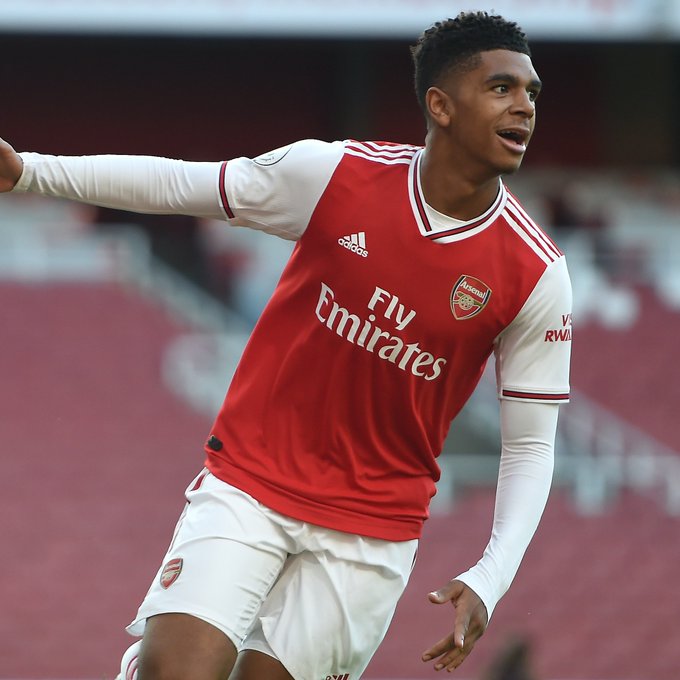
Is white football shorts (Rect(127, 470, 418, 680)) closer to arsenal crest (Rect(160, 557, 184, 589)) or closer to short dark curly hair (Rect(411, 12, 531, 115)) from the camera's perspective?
arsenal crest (Rect(160, 557, 184, 589))

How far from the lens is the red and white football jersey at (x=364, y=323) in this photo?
360cm

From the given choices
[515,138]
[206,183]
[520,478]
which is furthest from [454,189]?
[520,478]

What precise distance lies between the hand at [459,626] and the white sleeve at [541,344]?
58 centimetres

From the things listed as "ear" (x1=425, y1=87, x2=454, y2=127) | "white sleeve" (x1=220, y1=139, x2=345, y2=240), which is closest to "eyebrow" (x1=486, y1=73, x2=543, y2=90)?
"ear" (x1=425, y1=87, x2=454, y2=127)

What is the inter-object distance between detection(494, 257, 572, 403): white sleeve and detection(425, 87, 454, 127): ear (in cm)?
48

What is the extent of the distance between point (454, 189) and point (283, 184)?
0.45m

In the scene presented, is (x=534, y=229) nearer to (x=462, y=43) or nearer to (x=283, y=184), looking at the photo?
(x=462, y=43)

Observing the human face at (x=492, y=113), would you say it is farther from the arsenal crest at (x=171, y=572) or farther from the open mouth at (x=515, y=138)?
the arsenal crest at (x=171, y=572)

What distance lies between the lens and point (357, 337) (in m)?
3.60

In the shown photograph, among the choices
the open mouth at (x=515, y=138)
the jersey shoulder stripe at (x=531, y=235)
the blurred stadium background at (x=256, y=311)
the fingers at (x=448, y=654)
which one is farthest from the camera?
the blurred stadium background at (x=256, y=311)

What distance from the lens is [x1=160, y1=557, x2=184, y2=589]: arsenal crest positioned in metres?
3.48

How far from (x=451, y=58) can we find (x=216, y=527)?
139cm

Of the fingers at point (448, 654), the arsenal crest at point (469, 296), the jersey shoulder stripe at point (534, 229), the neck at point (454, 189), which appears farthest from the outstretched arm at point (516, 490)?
the neck at point (454, 189)

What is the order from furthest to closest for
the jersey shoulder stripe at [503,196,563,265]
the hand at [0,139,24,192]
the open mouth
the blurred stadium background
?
the blurred stadium background → the jersey shoulder stripe at [503,196,563,265] → the open mouth → the hand at [0,139,24,192]
